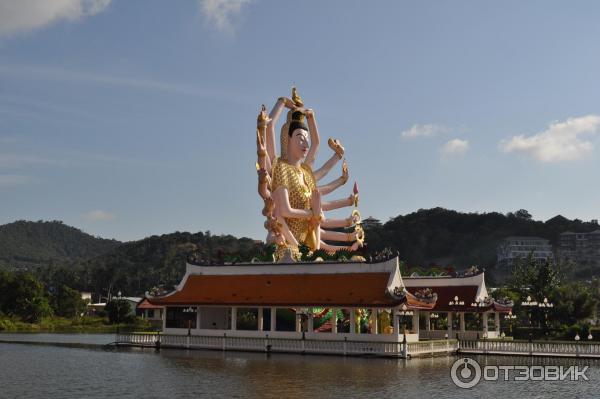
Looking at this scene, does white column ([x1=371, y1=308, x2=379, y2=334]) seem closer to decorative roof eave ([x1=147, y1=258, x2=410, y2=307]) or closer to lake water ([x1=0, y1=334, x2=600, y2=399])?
decorative roof eave ([x1=147, y1=258, x2=410, y2=307])

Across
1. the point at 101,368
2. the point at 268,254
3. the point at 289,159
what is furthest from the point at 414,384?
the point at 289,159

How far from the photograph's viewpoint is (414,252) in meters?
195

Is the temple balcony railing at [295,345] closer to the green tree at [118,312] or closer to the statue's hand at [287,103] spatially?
the statue's hand at [287,103]

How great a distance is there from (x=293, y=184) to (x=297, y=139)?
131 inches

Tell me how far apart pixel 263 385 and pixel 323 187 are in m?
29.2

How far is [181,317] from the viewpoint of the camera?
1775 inches

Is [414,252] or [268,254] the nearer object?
[268,254]

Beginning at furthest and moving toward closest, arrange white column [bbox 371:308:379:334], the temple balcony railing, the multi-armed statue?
1. the multi-armed statue
2. white column [bbox 371:308:379:334]
3. the temple balcony railing

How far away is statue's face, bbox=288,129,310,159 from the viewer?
169ft

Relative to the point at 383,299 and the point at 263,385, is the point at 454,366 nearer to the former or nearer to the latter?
the point at 383,299
